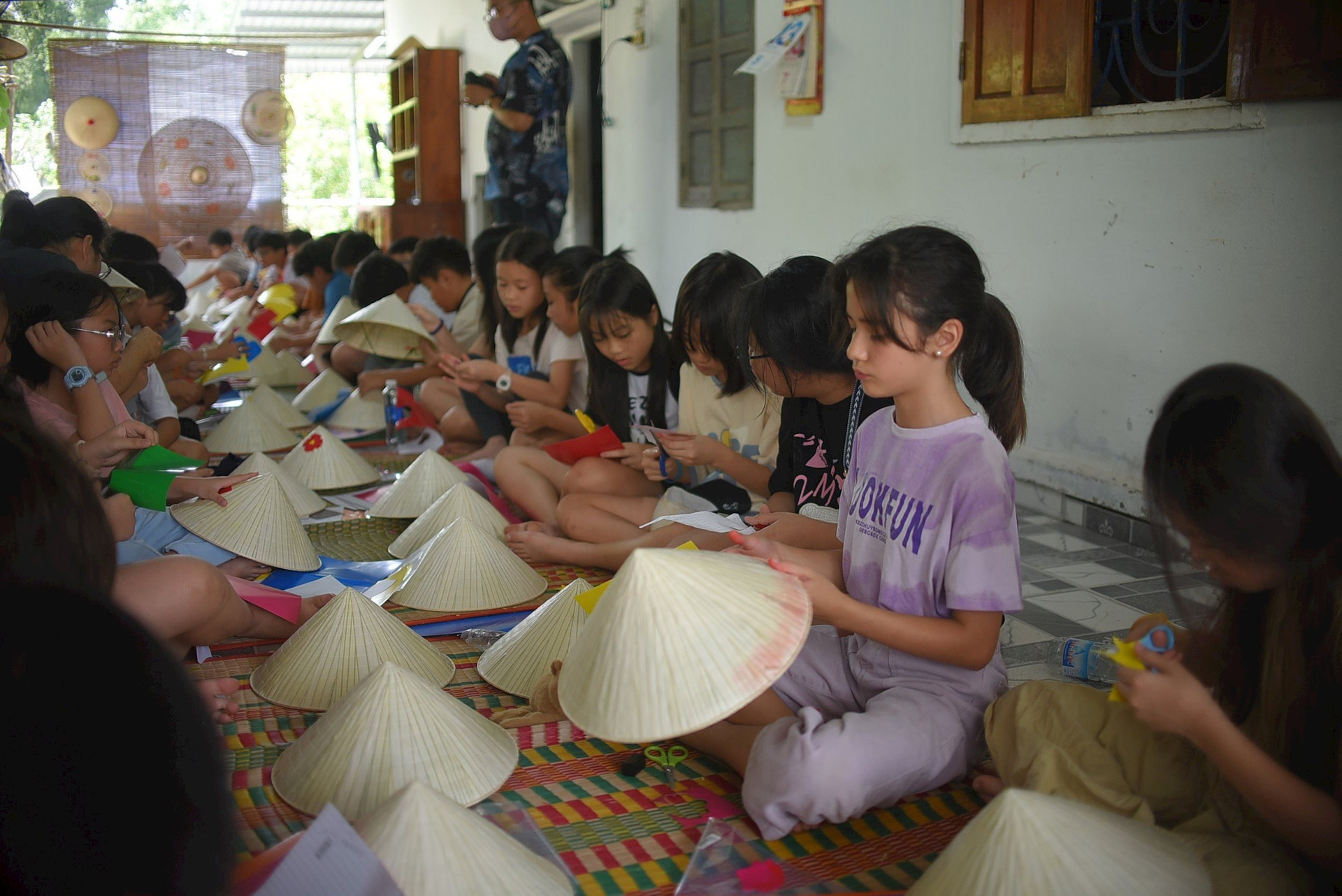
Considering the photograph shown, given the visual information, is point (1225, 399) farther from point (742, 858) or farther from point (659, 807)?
point (659, 807)

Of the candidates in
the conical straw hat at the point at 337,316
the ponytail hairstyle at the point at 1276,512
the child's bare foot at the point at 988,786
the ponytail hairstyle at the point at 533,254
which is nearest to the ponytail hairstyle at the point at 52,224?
the ponytail hairstyle at the point at 533,254

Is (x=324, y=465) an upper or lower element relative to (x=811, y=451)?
lower

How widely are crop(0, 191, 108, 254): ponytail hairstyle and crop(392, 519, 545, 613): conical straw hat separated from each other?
1.35 metres

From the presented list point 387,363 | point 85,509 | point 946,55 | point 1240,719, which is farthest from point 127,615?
point 387,363

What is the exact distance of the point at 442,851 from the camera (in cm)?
120

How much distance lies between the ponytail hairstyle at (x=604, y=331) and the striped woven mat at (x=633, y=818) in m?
1.20

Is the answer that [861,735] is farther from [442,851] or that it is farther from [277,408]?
[277,408]

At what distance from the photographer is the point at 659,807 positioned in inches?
60.1

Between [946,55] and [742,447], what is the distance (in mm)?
1654

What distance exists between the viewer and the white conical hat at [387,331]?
3711 mm

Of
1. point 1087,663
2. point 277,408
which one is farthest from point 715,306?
point 277,408

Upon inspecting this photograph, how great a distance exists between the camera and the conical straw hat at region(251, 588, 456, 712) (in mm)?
1827

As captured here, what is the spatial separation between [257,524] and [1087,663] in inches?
69.6

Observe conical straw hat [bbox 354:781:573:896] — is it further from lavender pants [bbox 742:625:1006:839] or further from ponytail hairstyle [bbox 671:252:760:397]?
ponytail hairstyle [bbox 671:252:760:397]
